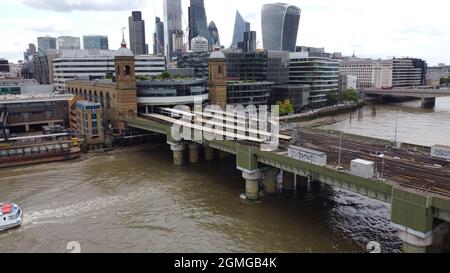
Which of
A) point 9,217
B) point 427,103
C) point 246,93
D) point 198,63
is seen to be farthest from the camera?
point 427,103

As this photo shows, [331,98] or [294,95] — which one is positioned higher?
[294,95]

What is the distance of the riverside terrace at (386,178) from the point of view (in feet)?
98.9

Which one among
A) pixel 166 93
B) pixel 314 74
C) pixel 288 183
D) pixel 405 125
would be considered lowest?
pixel 405 125

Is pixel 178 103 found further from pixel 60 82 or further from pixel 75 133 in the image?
pixel 60 82

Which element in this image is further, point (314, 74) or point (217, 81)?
point (314, 74)

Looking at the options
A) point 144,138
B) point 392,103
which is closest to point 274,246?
point 144,138

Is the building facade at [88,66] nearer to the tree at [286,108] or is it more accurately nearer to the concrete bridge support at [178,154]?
the tree at [286,108]

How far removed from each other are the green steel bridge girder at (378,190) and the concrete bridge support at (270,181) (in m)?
1.84

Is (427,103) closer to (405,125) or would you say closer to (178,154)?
(405,125)

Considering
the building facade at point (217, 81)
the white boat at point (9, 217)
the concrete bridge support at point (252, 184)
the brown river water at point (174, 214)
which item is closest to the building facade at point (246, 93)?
the building facade at point (217, 81)

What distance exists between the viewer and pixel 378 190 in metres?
33.7

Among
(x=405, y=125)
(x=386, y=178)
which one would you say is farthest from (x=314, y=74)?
(x=386, y=178)

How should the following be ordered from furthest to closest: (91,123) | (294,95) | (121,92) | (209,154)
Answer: (294,95)
(121,92)
(91,123)
(209,154)

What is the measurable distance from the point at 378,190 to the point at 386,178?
2.90m
